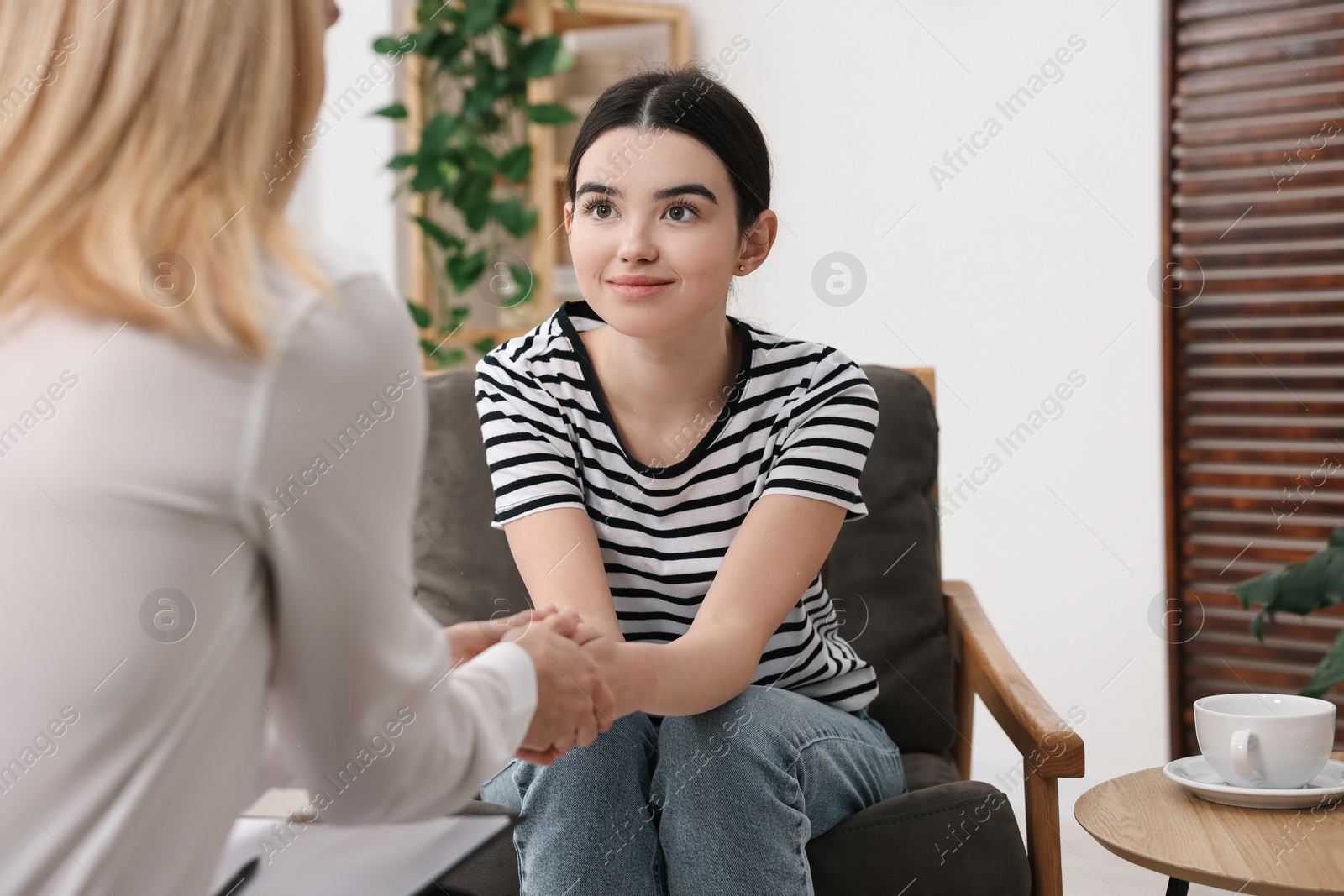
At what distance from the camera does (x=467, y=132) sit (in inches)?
104

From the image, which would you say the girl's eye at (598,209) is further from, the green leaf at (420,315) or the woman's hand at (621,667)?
the green leaf at (420,315)

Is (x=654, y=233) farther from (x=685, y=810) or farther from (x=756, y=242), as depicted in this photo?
(x=685, y=810)

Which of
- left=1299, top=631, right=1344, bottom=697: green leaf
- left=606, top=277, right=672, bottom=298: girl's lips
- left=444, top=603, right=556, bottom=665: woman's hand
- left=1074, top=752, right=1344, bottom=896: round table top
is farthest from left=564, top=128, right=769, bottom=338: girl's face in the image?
left=1299, top=631, right=1344, bottom=697: green leaf

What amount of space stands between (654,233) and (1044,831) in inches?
28.1

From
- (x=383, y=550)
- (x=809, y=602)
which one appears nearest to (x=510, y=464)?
(x=809, y=602)

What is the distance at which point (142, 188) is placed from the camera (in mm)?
570

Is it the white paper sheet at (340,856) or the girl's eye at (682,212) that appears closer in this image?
the white paper sheet at (340,856)

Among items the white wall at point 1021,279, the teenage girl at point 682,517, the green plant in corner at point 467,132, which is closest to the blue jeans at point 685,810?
the teenage girl at point 682,517

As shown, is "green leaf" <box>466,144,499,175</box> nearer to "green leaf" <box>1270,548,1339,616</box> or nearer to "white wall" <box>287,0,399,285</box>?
"white wall" <box>287,0,399,285</box>

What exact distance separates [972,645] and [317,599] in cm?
104

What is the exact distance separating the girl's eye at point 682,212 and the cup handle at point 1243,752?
74 cm

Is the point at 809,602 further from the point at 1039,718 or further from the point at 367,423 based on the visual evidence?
the point at 367,423

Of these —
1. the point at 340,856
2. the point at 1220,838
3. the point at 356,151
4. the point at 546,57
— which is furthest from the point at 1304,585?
the point at 356,151

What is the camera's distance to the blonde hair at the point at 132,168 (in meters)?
0.55
